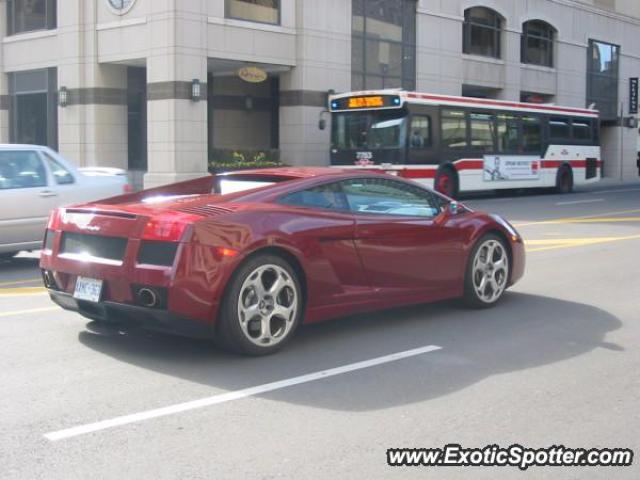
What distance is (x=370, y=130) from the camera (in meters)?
23.6

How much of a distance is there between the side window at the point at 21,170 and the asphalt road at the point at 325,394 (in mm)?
2779

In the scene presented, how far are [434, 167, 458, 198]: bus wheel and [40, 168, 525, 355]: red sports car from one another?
53.5 ft

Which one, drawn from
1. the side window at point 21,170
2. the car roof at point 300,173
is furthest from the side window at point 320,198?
the side window at point 21,170

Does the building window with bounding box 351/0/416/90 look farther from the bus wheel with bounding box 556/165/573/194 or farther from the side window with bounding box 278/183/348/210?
the side window with bounding box 278/183/348/210

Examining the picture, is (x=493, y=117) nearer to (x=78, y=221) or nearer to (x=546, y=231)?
(x=546, y=231)

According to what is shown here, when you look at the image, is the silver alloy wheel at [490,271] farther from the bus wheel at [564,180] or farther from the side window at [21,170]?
the bus wheel at [564,180]

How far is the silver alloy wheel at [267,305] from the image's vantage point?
20.6 feet

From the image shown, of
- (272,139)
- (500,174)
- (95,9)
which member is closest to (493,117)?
(500,174)

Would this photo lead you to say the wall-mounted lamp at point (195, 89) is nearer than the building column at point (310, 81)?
Yes

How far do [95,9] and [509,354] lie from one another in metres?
25.6

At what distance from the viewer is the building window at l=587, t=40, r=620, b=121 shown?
4466cm

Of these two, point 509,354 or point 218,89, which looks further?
point 218,89

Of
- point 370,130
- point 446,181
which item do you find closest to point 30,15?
point 370,130

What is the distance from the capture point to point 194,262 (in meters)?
6.02
